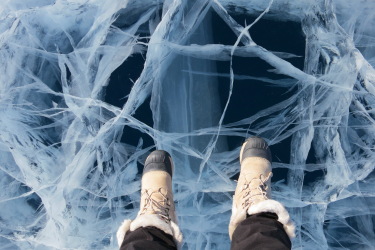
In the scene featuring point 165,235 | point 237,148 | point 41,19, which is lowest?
point 165,235

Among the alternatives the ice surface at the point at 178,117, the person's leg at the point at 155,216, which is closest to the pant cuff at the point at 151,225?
the person's leg at the point at 155,216

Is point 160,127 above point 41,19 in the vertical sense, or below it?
below

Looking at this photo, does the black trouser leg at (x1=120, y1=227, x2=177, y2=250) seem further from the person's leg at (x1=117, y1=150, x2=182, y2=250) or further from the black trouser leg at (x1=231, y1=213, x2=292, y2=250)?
the black trouser leg at (x1=231, y1=213, x2=292, y2=250)

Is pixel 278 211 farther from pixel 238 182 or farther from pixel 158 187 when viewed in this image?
pixel 158 187

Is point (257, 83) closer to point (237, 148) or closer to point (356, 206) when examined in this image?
point (237, 148)

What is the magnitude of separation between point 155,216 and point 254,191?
0.29 meters

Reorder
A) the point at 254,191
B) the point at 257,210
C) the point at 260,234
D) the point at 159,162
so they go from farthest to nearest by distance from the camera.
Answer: the point at 159,162 → the point at 254,191 → the point at 257,210 → the point at 260,234

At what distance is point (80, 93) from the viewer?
1495 millimetres

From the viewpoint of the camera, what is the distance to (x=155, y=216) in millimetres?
1197

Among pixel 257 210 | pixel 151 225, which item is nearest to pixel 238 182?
pixel 257 210

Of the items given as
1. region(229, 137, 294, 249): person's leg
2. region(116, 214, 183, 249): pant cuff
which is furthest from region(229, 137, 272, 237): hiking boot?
region(116, 214, 183, 249): pant cuff

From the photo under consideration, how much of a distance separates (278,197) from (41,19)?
1.01 metres

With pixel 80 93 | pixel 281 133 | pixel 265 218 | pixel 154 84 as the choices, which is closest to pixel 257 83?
pixel 281 133

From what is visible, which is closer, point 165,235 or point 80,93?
point 165,235
